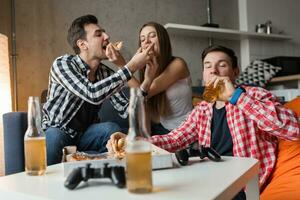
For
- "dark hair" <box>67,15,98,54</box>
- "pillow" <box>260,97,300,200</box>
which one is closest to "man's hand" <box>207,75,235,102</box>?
"pillow" <box>260,97,300,200</box>

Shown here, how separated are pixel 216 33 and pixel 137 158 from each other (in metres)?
3.14

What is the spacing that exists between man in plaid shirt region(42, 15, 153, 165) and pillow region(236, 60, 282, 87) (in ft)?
5.37

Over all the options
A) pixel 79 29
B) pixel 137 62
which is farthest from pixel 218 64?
pixel 79 29

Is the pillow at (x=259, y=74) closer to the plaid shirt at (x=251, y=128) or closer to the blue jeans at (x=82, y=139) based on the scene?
the blue jeans at (x=82, y=139)

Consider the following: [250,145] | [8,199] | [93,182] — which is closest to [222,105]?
[250,145]

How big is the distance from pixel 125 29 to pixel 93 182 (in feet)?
8.65

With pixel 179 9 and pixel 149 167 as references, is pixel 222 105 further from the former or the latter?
pixel 179 9

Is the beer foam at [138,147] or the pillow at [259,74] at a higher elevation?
the pillow at [259,74]

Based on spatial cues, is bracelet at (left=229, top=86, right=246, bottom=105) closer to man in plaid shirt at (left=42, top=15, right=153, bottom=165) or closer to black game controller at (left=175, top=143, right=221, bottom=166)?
black game controller at (left=175, top=143, right=221, bottom=166)

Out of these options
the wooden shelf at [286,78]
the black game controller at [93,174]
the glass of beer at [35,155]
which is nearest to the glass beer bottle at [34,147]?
the glass of beer at [35,155]

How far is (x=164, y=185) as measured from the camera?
2.42ft

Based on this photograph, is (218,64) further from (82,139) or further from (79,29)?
(79,29)

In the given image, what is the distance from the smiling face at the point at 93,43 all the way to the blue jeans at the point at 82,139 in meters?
0.44

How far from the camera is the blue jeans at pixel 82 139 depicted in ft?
5.82
